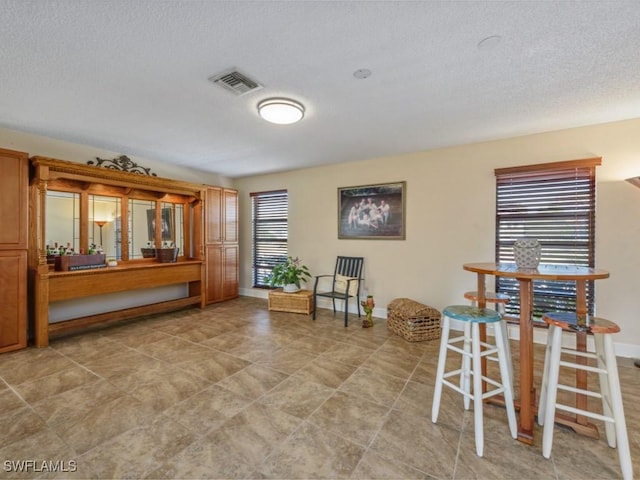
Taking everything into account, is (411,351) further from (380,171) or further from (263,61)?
(263,61)

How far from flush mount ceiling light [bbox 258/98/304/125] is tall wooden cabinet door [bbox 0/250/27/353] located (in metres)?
3.04

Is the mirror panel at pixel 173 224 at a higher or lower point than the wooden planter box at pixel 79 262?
higher

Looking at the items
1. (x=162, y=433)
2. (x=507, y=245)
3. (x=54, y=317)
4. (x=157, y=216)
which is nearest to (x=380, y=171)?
(x=507, y=245)

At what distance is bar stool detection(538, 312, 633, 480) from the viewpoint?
1.50 m

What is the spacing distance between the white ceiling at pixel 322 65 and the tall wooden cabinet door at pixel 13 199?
0.42m

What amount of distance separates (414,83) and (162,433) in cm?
302

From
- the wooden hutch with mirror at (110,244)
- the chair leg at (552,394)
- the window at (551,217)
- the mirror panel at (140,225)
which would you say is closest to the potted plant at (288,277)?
the wooden hutch with mirror at (110,244)

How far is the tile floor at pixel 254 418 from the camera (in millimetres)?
1588

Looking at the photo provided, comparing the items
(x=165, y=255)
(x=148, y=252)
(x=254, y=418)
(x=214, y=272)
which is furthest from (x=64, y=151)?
(x=254, y=418)

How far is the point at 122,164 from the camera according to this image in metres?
4.30

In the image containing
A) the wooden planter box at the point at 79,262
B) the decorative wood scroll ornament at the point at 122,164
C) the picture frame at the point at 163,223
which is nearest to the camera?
the wooden planter box at the point at 79,262

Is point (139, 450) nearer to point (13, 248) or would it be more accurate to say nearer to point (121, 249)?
point (13, 248)

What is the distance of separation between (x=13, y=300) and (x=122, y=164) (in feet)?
6.95

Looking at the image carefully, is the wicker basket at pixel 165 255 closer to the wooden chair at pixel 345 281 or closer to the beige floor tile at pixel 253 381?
the wooden chair at pixel 345 281
